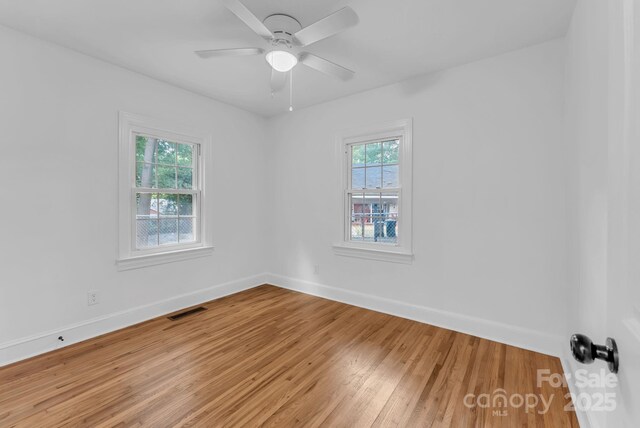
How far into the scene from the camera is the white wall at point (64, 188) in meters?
2.28

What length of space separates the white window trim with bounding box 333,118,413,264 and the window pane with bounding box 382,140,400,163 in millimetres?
71

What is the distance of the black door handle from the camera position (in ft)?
2.17

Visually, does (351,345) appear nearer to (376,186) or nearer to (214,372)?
(214,372)

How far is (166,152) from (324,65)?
218 centimetres

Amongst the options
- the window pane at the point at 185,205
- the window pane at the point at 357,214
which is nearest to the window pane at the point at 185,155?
the window pane at the point at 185,205

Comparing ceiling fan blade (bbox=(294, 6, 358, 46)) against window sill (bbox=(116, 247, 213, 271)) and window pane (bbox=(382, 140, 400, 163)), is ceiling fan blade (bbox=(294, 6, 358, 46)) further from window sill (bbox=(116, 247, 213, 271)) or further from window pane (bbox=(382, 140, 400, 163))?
window sill (bbox=(116, 247, 213, 271))

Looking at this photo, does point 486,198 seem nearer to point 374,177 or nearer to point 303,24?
point 374,177

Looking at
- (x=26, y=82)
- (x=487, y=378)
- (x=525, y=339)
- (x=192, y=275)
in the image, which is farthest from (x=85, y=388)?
(x=525, y=339)

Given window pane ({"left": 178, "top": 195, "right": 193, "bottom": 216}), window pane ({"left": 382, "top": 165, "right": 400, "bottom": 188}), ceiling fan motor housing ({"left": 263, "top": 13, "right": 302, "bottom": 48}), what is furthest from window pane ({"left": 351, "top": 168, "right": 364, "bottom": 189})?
window pane ({"left": 178, "top": 195, "right": 193, "bottom": 216})

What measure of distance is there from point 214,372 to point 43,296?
168cm

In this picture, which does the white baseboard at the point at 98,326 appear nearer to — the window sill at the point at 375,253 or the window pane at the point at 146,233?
the window pane at the point at 146,233

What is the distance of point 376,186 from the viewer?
3.50 metres

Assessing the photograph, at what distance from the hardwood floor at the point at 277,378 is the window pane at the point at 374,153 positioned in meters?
1.89

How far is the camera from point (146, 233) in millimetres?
3178
